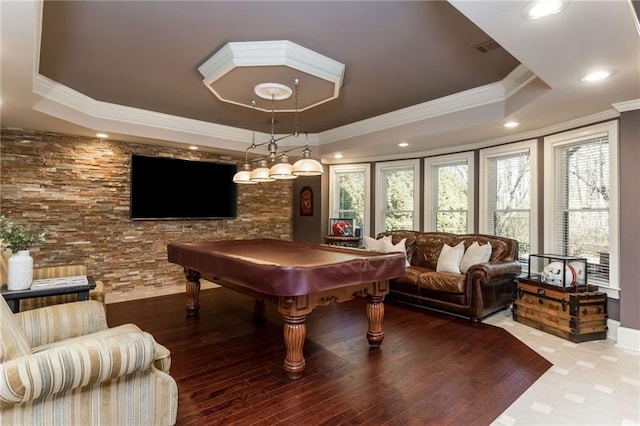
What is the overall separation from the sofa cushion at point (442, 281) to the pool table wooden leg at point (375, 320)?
1399mm

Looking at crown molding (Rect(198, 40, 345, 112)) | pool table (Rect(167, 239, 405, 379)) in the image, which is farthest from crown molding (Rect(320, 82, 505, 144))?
pool table (Rect(167, 239, 405, 379))

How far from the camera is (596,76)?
2.69 m

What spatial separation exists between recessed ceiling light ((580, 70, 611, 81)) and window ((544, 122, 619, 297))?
1.22 m

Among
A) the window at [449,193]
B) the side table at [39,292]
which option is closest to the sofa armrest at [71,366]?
the side table at [39,292]

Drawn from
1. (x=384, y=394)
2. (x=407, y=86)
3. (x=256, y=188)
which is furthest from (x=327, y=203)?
(x=384, y=394)

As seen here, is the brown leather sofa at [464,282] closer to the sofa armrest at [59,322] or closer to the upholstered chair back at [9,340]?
the sofa armrest at [59,322]

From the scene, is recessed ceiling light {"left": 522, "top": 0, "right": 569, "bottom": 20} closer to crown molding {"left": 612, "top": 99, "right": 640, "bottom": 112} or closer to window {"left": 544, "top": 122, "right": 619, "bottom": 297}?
crown molding {"left": 612, "top": 99, "right": 640, "bottom": 112}

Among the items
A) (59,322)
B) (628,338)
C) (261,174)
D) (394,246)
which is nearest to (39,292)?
(59,322)

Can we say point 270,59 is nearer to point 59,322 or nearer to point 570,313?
point 59,322

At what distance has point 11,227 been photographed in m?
2.71

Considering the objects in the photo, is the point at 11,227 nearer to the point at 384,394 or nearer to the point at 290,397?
the point at 290,397

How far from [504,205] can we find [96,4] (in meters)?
5.18

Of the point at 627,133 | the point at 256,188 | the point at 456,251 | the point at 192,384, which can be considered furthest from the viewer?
the point at 256,188

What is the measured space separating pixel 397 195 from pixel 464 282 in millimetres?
2600
